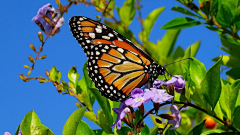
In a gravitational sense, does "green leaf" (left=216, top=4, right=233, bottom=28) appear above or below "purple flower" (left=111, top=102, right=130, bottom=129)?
above

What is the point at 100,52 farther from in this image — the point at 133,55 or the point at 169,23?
the point at 169,23

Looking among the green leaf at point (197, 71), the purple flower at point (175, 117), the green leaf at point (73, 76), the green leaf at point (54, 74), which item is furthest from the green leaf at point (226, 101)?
the green leaf at point (54, 74)

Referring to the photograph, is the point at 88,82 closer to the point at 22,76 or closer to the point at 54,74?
the point at 54,74

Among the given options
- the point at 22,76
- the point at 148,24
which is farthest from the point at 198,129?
the point at 148,24

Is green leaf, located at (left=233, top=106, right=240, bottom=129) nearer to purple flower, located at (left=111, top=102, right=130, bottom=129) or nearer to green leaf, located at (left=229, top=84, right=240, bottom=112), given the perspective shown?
green leaf, located at (left=229, top=84, right=240, bottom=112)

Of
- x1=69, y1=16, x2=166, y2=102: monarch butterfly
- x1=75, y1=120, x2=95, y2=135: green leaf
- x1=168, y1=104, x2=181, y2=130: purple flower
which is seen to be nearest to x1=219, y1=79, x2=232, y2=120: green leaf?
x1=168, y1=104, x2=181, y2=130: purple flower

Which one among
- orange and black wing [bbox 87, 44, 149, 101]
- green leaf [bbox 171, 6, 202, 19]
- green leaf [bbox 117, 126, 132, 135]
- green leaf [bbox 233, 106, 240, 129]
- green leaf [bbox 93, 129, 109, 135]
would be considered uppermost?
green leaf [bbox 171, 6, 202, 19]

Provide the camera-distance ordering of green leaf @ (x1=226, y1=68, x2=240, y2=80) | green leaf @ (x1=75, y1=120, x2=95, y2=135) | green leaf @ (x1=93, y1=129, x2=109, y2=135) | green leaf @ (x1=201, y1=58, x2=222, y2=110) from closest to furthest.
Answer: green leaf @ (x1=201, y1=58, x2=222, y2=110)
green leaf @ (x1=75, y1=120, x2=95, y2=135)
green leaf @ (x1=93, y1=129, x2=109, y2=135)
green leaf @ (x1=226, y1=68, x2=240, y2=80)

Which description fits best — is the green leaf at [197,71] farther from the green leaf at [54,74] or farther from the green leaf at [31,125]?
the green leaf at [54,74]
